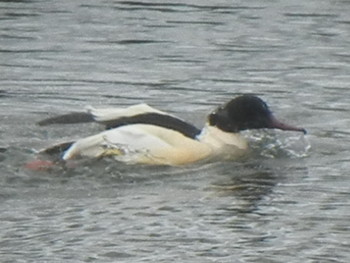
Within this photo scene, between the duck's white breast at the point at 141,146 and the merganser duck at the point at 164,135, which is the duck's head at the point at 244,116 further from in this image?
the duck's white breast at the point at 141,146

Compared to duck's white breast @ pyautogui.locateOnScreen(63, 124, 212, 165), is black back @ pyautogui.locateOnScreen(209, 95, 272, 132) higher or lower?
higher

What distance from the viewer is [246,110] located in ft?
48.1

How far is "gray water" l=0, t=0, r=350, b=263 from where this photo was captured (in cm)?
1175

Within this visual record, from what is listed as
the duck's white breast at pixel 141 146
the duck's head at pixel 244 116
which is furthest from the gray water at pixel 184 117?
the duck's head at pixel 244 116

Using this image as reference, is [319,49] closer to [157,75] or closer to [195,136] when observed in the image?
[157,75]

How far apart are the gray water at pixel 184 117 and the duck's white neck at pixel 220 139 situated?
0.58 feet

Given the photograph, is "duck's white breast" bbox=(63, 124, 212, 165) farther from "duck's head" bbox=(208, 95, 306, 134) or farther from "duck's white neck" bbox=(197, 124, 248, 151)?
"duck's head" bbox=(208, 95, 306, 134)

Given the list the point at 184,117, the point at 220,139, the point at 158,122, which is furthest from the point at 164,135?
the point at 184,117

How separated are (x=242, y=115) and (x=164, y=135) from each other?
2.92ft

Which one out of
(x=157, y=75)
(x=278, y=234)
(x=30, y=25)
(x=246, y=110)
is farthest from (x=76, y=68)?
(x=278, y=234)

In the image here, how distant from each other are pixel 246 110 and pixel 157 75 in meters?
3.66

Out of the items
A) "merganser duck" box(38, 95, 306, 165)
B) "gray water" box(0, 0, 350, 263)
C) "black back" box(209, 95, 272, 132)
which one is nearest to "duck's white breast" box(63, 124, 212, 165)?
"merganser duck" box(38, 95, 306, 165)

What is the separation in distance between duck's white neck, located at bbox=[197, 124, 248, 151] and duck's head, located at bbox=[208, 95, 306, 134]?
5 centimetres

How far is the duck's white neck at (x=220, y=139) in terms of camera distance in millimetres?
14574
